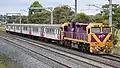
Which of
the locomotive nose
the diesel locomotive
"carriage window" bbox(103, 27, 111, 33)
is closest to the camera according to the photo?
the locomotive nose

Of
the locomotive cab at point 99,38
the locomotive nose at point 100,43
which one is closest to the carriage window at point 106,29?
the locomotive cab at point 99,38

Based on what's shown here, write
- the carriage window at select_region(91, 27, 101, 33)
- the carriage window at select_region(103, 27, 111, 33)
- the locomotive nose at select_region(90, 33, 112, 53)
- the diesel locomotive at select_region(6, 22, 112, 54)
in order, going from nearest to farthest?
the locomotive nose at select_region(90, 33, 112, 53)
the diesel locomotive at select_region(6, 22, 112, 54)
the carriage window at select_region(91, 27, 101, 33)
the carriage window at select_region(103, 27, 111, 33)

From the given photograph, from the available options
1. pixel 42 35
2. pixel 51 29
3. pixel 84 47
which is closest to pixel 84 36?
pixel 84 47

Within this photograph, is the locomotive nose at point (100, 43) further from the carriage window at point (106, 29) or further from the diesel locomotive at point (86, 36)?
the carriage window at point (106, 29)

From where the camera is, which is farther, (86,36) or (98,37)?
(86,36)

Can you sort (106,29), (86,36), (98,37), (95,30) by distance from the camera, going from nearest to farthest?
(98,37)
(95,30)
(106,29)
(86,36)

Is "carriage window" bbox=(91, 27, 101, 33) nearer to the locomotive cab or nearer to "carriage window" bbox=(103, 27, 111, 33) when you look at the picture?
the locomotive cab

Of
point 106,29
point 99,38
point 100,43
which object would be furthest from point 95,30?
point 100,43

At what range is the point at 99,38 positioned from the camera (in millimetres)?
28938

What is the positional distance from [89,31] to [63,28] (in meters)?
10.8

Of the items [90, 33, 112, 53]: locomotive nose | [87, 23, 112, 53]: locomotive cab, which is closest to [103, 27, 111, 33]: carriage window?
[87, 23, 112, 53]: locomotive cab

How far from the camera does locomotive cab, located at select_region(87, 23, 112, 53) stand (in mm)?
28641

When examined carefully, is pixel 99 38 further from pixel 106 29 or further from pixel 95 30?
pixel 106 29

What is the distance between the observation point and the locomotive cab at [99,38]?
94.0 ft
